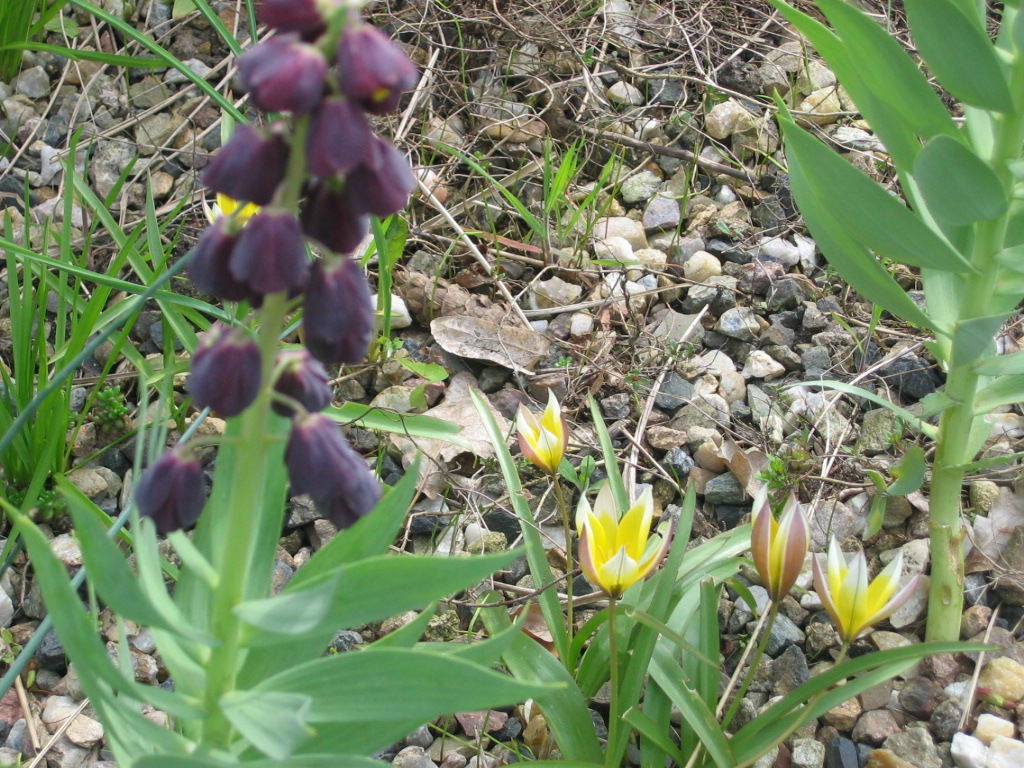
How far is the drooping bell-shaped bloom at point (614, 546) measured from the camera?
5.07 ft

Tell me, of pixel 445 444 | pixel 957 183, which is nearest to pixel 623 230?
pixel 445 444

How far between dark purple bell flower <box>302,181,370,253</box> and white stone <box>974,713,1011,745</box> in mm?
1532

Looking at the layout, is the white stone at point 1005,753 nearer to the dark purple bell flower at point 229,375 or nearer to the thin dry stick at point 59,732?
the dark purple bell flower at point 229,375

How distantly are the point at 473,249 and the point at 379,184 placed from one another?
6.01 ft

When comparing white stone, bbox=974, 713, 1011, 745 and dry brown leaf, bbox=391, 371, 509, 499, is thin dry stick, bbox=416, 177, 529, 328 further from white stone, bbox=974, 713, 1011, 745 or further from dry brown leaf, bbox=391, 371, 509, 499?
white stone, bbox=974, 713, 1011, 745

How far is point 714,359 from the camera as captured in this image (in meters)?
2.66

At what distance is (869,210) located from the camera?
171 centimetres

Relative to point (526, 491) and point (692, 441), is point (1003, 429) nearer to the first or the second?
point (692, 441)

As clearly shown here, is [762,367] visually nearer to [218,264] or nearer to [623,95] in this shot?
[623,95]

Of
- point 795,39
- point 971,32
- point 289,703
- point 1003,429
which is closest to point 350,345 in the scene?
point 289,703

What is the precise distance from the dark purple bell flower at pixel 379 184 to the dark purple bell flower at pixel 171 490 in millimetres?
356

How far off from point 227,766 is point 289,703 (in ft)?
0.33

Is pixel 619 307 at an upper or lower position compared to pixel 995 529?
upper

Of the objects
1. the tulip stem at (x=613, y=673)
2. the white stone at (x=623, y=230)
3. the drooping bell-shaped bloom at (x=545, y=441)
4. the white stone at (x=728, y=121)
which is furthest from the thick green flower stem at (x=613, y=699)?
the white stone at (x=728, y=121)
